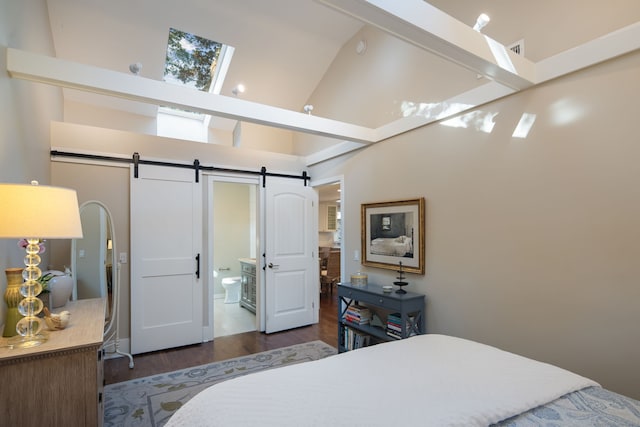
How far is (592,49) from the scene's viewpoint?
6.26ft

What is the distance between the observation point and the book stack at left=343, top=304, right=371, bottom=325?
10.9ft

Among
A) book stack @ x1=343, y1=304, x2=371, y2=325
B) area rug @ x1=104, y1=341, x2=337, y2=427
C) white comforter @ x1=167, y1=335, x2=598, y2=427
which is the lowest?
→ area rug @ x1=104, y1=341, x2=337, y2=427

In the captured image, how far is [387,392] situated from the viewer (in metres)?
1.17

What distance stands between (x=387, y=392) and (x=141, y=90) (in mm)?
2460

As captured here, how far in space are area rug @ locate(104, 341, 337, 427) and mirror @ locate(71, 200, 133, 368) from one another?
55 centimetres

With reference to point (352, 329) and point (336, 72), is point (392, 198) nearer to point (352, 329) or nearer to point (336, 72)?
point (352, 329)

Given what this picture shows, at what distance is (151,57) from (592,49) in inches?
171

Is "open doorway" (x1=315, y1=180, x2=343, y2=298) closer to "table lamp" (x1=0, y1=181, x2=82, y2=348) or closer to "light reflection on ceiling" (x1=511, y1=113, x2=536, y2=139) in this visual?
"light reflection on ceiling" (x1=511, y1=113, x2=536, y2=139)

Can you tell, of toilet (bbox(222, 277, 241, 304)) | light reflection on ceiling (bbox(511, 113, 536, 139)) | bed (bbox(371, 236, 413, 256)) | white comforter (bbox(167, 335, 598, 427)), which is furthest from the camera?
toilet (bbox(222, 277, 241, 304))

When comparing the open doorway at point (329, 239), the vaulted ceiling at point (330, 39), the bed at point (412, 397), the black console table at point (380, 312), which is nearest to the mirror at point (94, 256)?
the vaulted ceiling at point (330, 39)

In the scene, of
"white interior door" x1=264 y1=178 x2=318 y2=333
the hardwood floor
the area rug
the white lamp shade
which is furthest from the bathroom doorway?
the white lamp shade

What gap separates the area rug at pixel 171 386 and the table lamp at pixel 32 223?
1155 millimetres

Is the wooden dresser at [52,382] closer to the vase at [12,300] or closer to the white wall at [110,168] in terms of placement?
the vase at [12,300]

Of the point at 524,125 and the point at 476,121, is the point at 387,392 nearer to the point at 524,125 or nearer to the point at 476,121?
the point at 524,125
